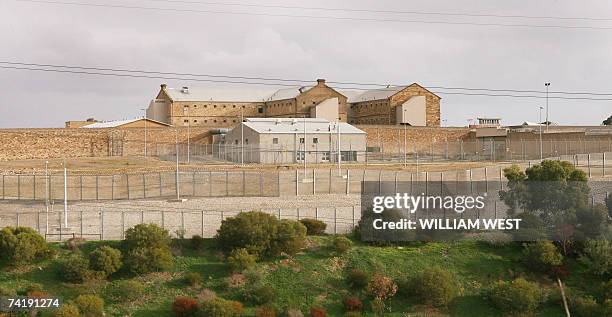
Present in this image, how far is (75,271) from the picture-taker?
89.4 ft

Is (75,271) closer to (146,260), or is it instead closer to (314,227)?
(146,260)

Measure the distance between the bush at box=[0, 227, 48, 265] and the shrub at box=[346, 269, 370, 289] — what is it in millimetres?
11753

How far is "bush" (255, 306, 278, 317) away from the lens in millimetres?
25562

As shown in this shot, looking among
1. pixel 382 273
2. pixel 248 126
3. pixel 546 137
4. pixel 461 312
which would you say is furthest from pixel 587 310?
pixel 546 137

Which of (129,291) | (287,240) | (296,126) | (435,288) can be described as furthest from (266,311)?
(296,126)

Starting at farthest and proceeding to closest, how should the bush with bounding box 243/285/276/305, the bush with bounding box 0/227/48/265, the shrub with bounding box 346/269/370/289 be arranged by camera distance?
the shrub with bounding box 346/269/370/289 < the bush with bounding box 0/227/48/265 < the bush with bounding box 243/285/276/305

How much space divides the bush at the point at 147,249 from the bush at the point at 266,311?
4.64 metres

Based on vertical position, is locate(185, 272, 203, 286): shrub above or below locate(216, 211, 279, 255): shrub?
below

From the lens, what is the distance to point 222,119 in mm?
96125

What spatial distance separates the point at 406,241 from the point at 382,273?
3.34m

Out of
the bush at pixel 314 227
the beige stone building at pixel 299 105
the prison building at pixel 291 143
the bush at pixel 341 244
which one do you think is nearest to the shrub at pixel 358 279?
the bush at pixel 341 244

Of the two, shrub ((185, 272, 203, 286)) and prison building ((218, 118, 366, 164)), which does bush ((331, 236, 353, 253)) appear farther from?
prison building ((218, 118, 366, 164))

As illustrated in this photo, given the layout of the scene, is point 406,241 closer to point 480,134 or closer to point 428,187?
point 428,187

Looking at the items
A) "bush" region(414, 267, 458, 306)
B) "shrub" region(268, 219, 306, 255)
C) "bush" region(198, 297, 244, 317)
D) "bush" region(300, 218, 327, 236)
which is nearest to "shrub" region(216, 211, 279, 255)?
"shrub" region(268, 219, 306, 255)
